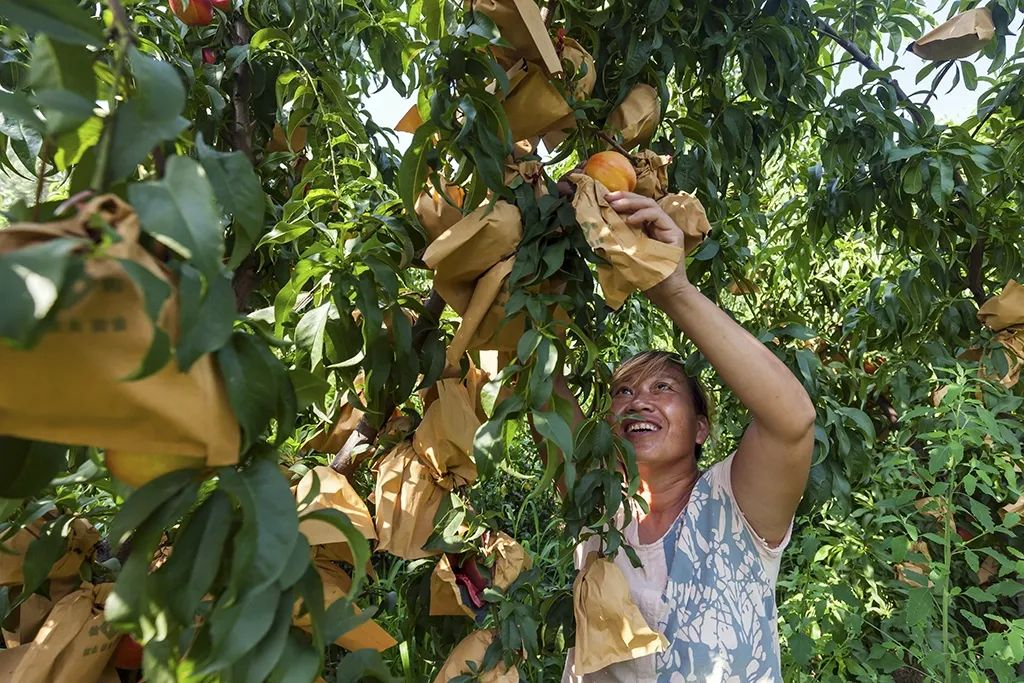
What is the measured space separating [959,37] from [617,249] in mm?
1169

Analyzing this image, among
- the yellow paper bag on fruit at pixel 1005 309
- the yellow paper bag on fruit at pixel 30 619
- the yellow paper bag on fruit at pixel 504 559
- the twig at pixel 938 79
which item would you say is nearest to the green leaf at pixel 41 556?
the yellow paper bag on fruit at pixel 30 619

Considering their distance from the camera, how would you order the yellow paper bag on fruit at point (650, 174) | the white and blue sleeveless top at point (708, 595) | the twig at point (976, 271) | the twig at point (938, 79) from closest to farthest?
the yellow paper bag on fruit at point (650, 174) < the white and blue sleeveless top at point (708, 595) < the twig at point (938, 79) < the twig at point (976, 271)

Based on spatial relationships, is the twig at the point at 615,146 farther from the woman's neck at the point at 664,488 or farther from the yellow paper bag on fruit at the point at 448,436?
the woman's neck at the point at 664,488

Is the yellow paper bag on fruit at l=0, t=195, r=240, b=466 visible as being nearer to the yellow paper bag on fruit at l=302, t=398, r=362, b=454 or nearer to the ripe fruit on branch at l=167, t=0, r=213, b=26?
the yellow paper bag on fruit at l=302, t=398, r=362, b=454

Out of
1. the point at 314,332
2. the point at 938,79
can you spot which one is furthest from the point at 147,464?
the point at 938,79

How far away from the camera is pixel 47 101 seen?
41 centimetres

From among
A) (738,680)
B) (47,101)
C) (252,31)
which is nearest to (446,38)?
(47,101)

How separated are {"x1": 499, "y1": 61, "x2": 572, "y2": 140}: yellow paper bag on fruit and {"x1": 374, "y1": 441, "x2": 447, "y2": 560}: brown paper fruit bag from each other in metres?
0.52

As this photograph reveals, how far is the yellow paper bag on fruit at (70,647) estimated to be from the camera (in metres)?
0.94

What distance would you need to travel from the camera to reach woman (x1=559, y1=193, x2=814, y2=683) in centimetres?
122

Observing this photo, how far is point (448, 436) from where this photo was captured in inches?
46.6

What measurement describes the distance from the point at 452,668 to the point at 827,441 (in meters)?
0.73

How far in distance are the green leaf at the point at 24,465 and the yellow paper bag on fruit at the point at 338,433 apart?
738 mm

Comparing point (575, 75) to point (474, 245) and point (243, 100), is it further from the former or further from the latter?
point (243, 100)
